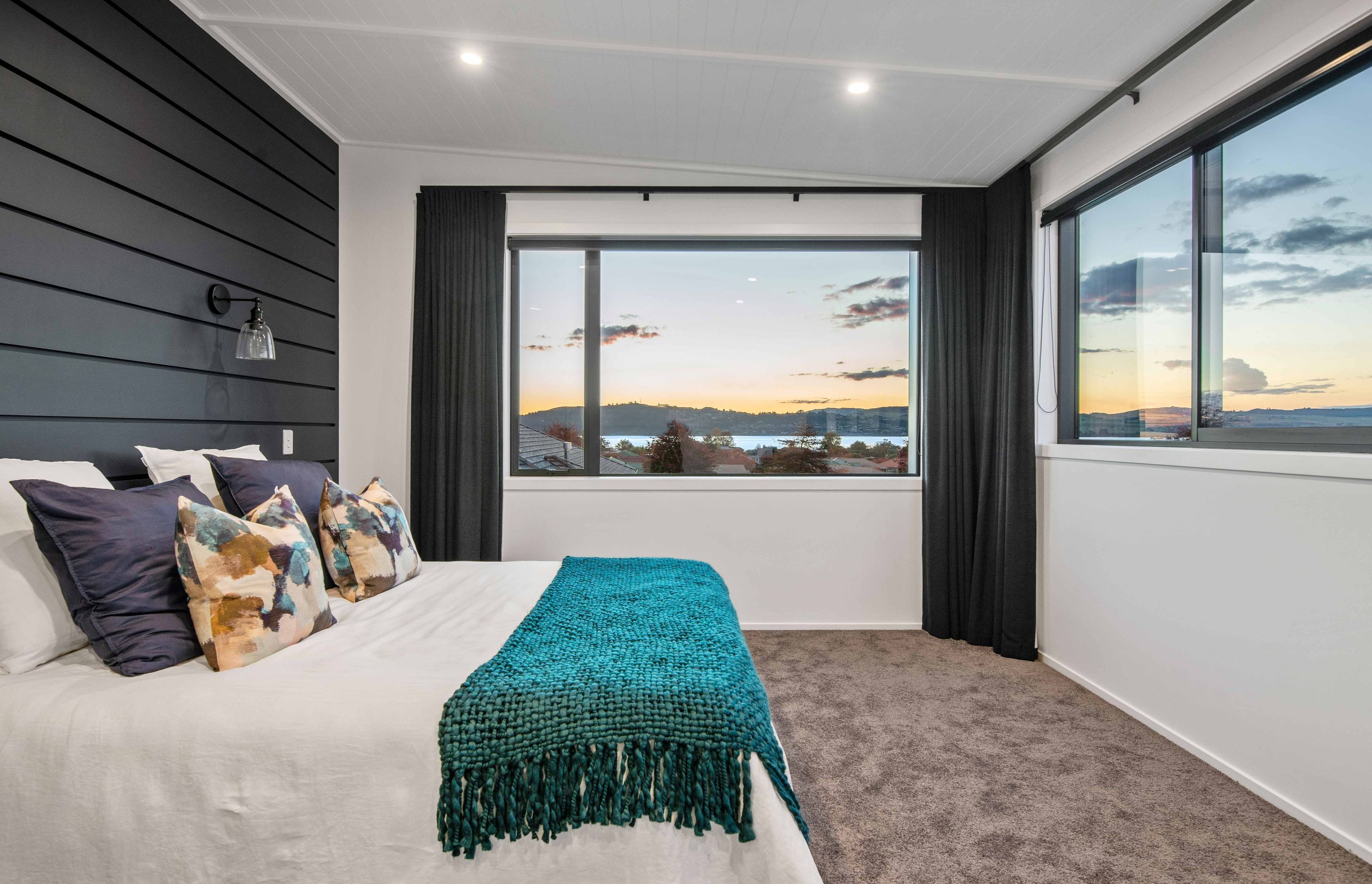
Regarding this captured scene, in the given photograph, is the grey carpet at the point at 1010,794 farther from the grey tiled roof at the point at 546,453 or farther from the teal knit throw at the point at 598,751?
the grey tiled roof at the point at 546,453

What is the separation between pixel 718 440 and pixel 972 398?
1442 millimetres

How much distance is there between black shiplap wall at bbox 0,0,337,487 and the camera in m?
1.67

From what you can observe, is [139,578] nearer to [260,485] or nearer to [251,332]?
[260,485]

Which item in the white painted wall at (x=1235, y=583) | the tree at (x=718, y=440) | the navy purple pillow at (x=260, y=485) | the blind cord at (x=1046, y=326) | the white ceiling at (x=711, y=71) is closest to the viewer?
the white painted wall at (x=1235, y=583)

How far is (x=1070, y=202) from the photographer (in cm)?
298

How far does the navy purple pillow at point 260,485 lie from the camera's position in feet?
6.34

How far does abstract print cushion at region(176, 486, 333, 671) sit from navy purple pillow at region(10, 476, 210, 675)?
6 cm

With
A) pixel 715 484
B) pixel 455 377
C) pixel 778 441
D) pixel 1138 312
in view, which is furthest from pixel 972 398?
pixel 455 377

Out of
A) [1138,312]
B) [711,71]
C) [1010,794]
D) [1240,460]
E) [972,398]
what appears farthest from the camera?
[972,398]

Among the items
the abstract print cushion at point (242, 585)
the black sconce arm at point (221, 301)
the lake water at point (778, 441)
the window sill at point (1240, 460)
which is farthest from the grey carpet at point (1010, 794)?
the black sconce arm at point (221, 301)

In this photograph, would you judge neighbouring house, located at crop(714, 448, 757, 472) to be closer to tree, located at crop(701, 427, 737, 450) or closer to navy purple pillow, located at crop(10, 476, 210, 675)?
→ tree, located at crop(701, 427, 737, 450)

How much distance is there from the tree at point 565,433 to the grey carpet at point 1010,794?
66.9 inches

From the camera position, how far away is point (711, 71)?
247 cm

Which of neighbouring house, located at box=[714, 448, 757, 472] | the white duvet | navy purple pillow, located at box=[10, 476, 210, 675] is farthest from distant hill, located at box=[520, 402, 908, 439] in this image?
the white duvet
